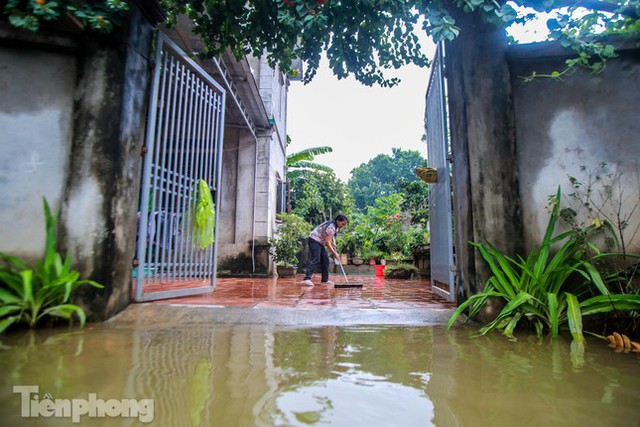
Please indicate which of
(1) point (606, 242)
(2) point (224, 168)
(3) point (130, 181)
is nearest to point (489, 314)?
(1) point (606, 242)

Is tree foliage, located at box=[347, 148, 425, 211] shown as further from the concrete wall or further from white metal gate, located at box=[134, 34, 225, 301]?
white metal gate, located at box=[134, 34, 225, 301]

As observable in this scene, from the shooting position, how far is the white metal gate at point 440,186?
4.02m

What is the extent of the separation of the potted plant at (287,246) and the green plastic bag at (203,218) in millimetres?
3684

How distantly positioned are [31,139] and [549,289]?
174 inches

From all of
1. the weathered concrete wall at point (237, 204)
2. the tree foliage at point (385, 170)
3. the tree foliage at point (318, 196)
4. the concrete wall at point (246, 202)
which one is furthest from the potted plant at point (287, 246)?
the tree foliage at point (385, 170)

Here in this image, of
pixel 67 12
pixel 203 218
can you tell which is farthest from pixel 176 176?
pixel 67 12

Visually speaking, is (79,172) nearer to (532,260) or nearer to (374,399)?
(374,399)

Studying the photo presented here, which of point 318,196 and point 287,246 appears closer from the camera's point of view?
point 287,246

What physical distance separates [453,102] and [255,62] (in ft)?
22.1

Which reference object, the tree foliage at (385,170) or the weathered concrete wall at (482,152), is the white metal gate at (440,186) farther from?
the tree foliage at (385,170)

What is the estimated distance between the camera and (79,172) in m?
3.10

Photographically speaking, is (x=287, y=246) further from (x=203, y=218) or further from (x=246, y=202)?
(x=203, y=218)

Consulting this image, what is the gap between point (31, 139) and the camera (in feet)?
10.2

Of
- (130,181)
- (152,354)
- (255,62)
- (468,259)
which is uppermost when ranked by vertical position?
(255,62)
